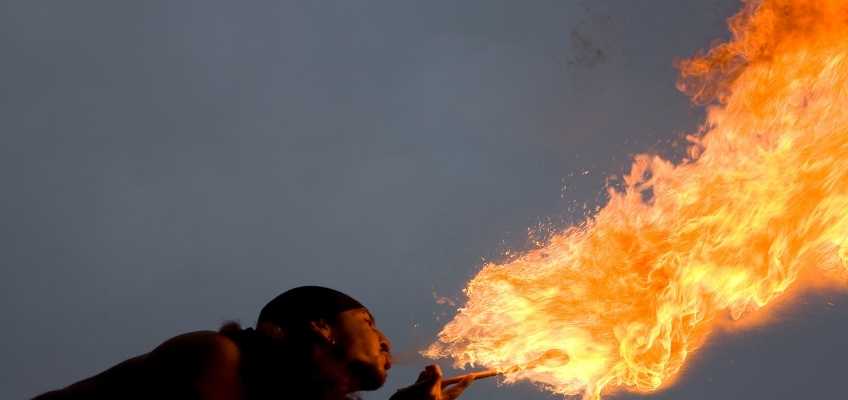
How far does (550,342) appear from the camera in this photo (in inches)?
288

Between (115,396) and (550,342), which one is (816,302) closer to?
(550,342)

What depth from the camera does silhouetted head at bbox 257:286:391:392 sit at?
421cm

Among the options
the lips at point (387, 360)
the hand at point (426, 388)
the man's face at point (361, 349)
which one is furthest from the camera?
the hand at point (426, 388)

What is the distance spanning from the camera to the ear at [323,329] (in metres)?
4.26

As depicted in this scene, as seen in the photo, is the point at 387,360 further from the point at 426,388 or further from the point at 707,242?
the point at 707,242

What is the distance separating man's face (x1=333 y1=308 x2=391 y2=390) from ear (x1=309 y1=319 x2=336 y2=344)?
0.10ft

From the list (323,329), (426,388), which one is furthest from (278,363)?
(426,388)

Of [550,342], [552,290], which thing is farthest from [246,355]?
[552,290]

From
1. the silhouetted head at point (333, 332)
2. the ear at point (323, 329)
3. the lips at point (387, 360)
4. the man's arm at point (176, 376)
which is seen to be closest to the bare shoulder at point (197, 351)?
the man's arm at point (176, 376)

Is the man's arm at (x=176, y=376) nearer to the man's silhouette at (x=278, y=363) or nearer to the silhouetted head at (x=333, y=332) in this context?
the man's silhouette at (x=278, y=363)

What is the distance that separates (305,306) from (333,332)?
0.22 metres

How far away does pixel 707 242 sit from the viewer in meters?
7.83

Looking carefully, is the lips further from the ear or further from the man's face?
the ear

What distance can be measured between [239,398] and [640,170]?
6.37m
